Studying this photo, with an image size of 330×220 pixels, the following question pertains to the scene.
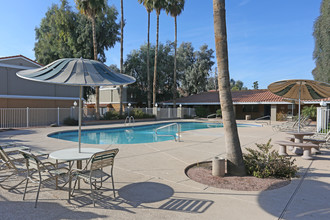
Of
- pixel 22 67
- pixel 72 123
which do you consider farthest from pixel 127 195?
pixel 22 67

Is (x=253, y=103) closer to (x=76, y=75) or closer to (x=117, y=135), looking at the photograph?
(x=117, y=135)

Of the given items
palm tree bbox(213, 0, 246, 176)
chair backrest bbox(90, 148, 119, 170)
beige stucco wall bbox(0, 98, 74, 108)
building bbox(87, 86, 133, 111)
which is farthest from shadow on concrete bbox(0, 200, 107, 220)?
building bbox(87, 86, 133, 111)

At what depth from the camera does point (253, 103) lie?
28000 millimetres

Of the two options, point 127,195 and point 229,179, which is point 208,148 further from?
point 127,195

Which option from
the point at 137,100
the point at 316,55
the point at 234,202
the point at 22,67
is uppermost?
the point at 316,55

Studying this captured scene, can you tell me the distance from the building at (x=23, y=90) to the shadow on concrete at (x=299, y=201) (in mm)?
21432

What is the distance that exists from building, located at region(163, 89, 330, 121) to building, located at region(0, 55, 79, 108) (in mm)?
16522

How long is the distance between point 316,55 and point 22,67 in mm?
26335

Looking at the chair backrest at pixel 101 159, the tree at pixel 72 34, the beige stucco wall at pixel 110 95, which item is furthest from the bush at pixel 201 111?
the chair backrest at pixel 101 159

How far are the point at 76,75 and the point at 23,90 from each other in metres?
19.8

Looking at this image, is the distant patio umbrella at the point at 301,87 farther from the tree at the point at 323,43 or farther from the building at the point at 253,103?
the building at the point at 253,103

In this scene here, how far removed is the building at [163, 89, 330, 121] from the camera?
2664 cm

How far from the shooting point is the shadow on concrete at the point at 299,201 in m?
3.56

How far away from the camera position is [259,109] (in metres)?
30.3
